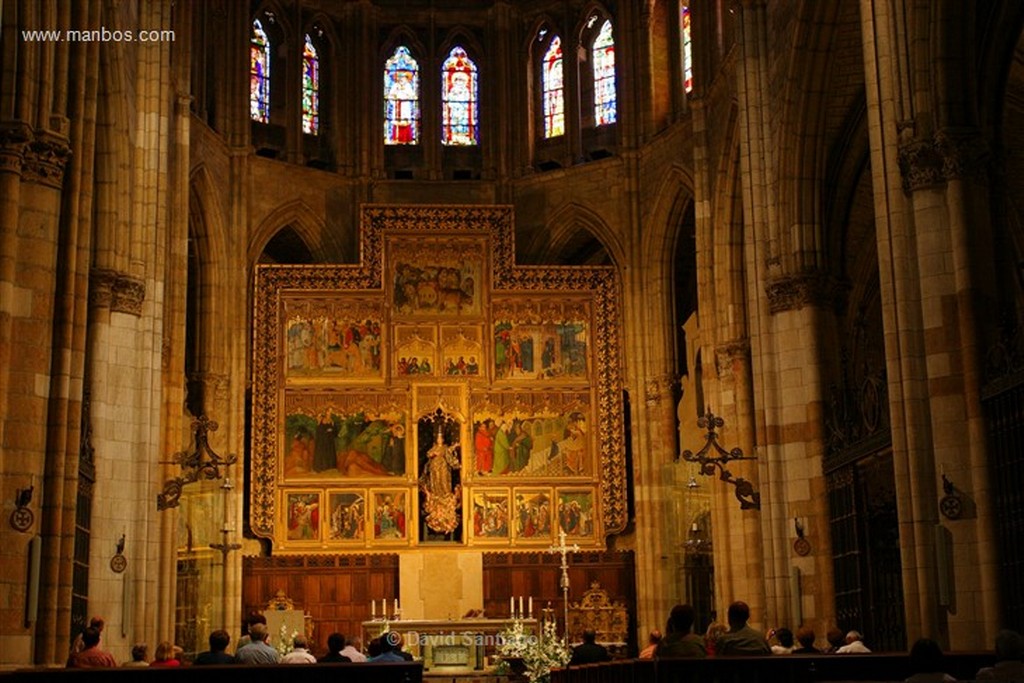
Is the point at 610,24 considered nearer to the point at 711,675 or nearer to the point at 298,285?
the point at 298,285

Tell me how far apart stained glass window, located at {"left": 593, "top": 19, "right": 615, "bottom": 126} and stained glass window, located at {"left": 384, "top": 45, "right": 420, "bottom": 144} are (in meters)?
4.74

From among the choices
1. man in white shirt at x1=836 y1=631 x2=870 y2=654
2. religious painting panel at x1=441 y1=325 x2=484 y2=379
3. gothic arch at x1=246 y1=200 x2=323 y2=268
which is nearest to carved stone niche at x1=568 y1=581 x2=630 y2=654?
religious painting panel at x1=441 y1=325 x2=484 y2=379

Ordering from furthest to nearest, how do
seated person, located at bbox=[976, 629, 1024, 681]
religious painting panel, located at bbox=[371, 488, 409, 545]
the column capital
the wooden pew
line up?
religious painting panel, located at bbox=[371, 488, 409, 545] → the column capital → the wooden pew → seated person, located at bbox=[976, 629, 1024, 681]

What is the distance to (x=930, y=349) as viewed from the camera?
18.7 metres

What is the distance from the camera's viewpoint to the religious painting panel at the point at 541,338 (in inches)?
1330

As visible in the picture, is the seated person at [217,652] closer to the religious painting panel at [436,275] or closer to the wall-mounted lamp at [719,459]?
the wall-mounted lamp at [719,459]

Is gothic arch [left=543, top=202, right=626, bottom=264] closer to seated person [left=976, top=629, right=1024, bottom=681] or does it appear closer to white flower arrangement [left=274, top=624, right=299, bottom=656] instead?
white flower arrangement [left=274, top=624, right=299, bottom=656]

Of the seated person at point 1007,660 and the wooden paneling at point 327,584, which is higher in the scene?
the wooden paneling at point 327,584

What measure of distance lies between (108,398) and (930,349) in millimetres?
12962

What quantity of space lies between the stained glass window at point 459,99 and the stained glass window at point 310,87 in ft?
10.8

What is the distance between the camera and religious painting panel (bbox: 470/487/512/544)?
3284cm

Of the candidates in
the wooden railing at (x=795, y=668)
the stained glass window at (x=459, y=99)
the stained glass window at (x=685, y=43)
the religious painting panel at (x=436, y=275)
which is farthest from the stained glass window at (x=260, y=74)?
the wooden railing at (x=795, y=668)

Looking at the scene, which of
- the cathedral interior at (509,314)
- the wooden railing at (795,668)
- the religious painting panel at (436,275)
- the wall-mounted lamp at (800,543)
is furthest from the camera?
the religious painting panel at (436,275)

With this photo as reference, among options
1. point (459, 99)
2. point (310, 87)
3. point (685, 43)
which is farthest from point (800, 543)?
point (310, 87)
